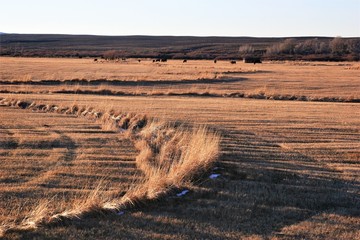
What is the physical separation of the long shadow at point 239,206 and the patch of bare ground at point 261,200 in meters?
0.01

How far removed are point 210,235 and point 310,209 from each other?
220 cm

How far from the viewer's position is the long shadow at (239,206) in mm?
7871

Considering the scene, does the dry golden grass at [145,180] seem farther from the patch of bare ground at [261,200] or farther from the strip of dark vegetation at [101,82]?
the strip of dark vegetation at [101,82]

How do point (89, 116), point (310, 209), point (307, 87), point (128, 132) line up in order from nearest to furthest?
point (310, 209), point (128, 132), point (89, 116), point (307, 87)

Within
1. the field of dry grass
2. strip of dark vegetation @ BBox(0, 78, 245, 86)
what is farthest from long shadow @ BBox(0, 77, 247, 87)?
the field of dry grass

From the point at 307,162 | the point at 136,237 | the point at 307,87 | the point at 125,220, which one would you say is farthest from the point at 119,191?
the point at 307,87

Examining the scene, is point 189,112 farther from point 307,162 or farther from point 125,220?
point 125,220

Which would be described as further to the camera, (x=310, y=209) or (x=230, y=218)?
(x=310, y=209)

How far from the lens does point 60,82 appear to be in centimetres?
4231

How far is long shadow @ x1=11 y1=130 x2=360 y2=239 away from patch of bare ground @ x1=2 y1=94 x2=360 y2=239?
1cm

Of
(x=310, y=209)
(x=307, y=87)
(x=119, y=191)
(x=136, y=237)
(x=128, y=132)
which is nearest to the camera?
(x=136, y=237)

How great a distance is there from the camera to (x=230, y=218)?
8.52m

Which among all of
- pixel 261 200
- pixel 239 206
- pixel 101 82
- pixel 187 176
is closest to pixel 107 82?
pixel 101 82

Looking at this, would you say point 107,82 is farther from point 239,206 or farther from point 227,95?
point 239,206
